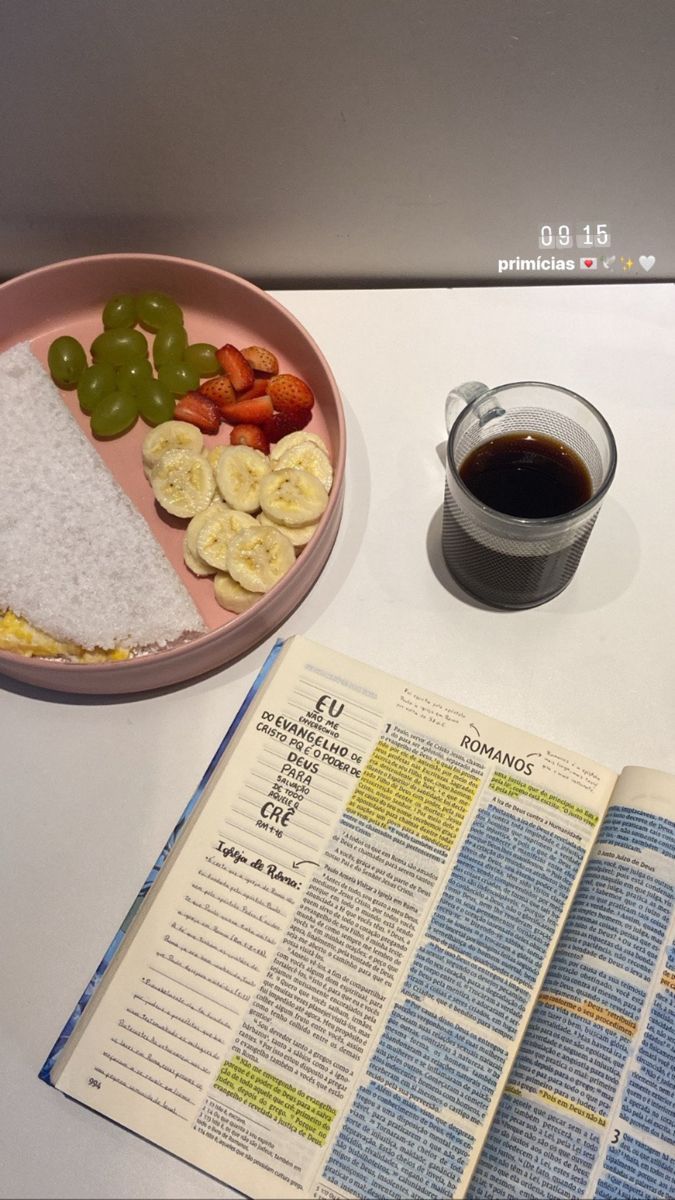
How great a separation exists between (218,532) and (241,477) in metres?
0.06

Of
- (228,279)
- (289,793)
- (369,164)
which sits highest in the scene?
(369,164)

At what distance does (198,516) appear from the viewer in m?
0.79

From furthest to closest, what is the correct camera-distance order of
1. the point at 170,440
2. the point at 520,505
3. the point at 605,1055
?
the point at 170,440 < the point at 520,505 < the point at 605,1055

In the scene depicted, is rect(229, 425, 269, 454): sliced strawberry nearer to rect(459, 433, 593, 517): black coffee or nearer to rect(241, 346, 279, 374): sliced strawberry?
rect(241, 346, 279, 374): sliced strawberry

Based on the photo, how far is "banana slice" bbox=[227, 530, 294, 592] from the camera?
745mm

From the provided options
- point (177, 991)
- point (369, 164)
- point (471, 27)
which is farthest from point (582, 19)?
point (177, 991)

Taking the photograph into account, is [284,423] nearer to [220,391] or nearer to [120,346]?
[220,391]

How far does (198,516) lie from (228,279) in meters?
0.24

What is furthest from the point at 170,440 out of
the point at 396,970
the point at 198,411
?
the point at 396,970

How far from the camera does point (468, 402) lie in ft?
2.41

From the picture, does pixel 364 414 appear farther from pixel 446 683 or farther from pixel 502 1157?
pixel 502 1157

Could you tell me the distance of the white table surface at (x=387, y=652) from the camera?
659mm

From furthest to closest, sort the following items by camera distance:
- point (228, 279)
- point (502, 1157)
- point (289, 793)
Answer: point (228, 279) < point (289, 793) < point (502, 1157)
